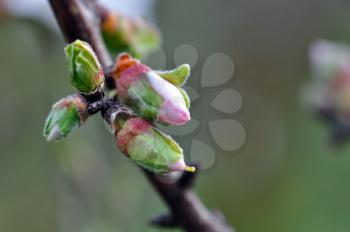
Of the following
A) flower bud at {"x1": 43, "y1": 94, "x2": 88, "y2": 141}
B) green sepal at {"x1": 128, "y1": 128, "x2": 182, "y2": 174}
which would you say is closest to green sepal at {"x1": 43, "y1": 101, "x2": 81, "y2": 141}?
flower bud at {"x1": 43, "y1": 94, "x2": 88, "y2": 141}

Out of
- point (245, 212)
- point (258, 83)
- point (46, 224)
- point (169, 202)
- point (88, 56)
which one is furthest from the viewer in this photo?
point (258, 83)

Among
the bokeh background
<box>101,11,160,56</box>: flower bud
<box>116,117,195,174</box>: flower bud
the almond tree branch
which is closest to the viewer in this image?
<box>116,117,195,174</box>: flower bud

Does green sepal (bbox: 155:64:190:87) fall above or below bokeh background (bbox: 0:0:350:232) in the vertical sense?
above

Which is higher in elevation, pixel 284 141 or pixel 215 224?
pixel 215 224

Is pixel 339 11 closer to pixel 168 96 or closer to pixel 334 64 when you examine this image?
pixel 334 64

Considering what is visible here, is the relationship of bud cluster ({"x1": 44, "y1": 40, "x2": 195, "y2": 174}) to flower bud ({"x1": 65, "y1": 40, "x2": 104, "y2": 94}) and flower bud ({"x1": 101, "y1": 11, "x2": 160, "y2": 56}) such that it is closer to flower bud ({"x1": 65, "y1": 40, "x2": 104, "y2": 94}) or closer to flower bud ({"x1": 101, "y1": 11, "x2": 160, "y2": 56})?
flower bud ({"x1": 65, "y1": 40, "x2": 104, "y2": 94})

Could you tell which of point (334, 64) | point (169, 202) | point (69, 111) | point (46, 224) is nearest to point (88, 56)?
point (69, 111)

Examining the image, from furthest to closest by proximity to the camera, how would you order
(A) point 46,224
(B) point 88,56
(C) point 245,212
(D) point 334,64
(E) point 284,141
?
(E) point 284,141 → (C) point 245,212 → (A) point 46,224 → (D) point 334,64 → (B) point 88,56
